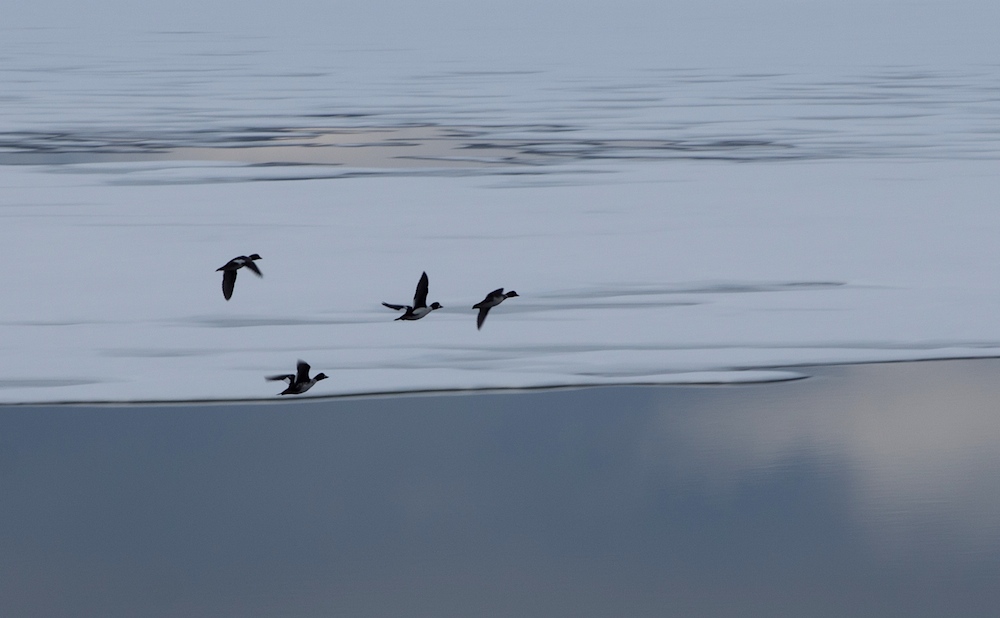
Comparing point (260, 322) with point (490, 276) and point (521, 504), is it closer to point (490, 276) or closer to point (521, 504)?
point (490, 276)

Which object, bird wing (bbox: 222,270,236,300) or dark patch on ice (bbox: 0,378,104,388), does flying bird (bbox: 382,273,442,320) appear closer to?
bird wing (bbox: 222,270,236,300)

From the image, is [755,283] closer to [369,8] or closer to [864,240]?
[864,240]

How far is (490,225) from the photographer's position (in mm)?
8633

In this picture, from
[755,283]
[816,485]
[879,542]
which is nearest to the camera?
[879,542]

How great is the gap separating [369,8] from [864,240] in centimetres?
3259

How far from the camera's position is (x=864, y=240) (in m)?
8.20

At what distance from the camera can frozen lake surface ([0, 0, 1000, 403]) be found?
5.98m

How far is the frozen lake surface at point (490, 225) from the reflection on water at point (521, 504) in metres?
0.35

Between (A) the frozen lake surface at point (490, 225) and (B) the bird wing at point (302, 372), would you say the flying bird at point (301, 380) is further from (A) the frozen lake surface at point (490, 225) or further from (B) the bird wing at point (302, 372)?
(A) the frozen lake surface at point (490, 225)

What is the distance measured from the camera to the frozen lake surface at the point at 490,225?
5977mm

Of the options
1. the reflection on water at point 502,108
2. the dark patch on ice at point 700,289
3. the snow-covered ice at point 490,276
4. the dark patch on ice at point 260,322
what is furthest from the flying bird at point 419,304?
the reflection on water at point 502,108

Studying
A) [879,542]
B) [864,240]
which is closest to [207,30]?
[864,240]

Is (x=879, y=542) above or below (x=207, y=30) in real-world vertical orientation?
below

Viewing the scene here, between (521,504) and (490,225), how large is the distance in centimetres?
439
